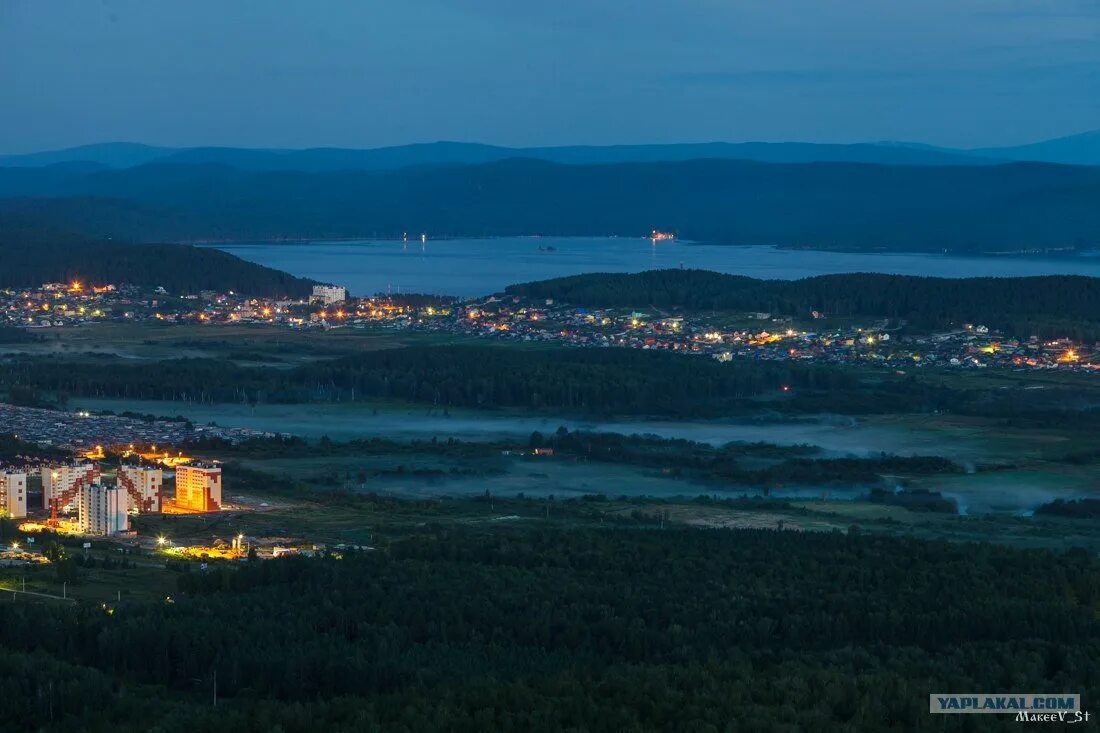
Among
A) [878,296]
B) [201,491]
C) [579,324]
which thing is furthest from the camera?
[579,324]

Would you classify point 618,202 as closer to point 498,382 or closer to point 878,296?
point 878,296

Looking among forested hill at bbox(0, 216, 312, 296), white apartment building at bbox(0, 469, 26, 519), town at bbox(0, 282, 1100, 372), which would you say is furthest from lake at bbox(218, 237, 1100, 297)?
white apartment building at bbox(0, 469, 26, 519)

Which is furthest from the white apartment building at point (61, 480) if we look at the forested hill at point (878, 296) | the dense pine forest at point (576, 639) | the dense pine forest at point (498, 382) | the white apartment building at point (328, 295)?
the white apartment building at point (328, 295)

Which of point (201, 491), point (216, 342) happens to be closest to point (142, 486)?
point (201, 491)

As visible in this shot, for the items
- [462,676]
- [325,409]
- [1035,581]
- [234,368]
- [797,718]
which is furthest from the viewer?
[234,368]

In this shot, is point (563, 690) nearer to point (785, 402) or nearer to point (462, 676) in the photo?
point (462, 676)

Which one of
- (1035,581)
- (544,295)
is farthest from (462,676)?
(544,295)

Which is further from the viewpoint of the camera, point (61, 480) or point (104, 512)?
point (61, 480)

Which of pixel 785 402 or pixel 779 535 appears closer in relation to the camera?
pixel 779 535
